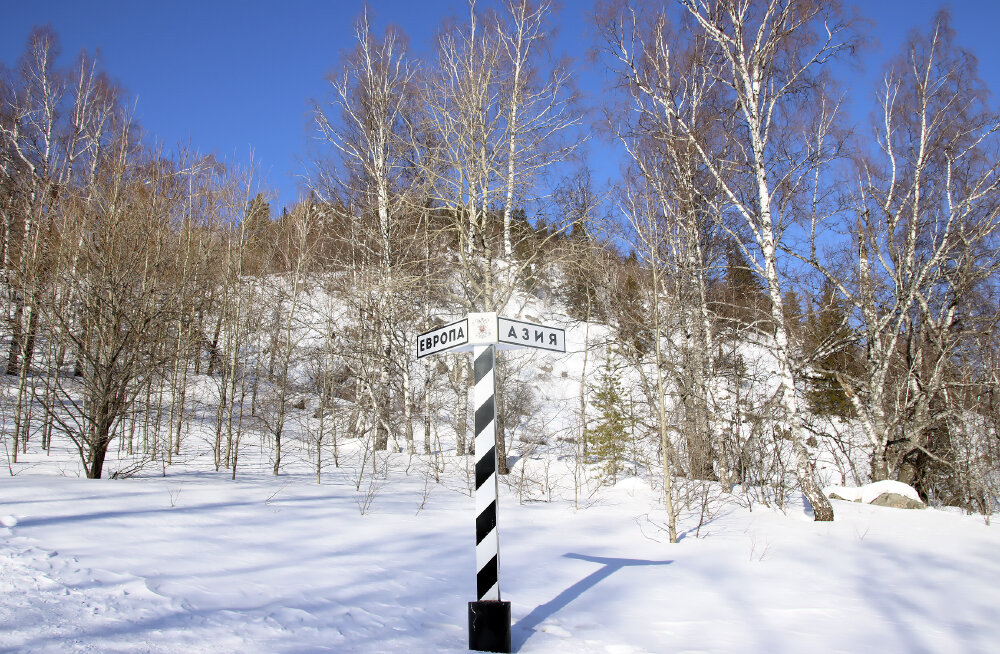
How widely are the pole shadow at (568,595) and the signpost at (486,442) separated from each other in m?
0.30

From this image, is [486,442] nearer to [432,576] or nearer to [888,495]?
[432,576]

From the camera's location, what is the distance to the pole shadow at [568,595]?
13.6 ft

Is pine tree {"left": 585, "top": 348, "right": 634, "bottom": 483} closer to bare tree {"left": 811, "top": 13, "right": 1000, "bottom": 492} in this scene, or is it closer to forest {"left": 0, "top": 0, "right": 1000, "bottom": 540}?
forest {"left": 0, "top": 0, "right": 1000, "bottom": 540}

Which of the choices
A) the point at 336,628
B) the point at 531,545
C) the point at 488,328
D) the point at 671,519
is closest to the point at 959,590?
the point at 671,519

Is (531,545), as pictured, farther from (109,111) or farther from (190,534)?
(109,111)

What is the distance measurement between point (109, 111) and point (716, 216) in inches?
864

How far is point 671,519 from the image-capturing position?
7.62 m

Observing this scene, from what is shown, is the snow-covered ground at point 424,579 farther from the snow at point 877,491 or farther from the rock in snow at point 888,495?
the snow at point 877,491

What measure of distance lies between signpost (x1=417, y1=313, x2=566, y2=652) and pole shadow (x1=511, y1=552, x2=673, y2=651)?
0.30m

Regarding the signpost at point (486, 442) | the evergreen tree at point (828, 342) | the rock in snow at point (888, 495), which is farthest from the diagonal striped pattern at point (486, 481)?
the rock in snow at point (888, 495)

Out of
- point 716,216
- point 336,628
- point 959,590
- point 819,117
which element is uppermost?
point 819,117

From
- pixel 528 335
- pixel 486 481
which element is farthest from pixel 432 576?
pixel 528 335

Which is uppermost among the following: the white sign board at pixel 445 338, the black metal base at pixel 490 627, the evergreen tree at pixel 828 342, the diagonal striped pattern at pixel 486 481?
the evergreen tree at pixel 828 342

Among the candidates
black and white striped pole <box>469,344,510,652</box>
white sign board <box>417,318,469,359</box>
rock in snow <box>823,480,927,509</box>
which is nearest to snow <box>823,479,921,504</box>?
rock in snow <box>823,480,927,509</box>
